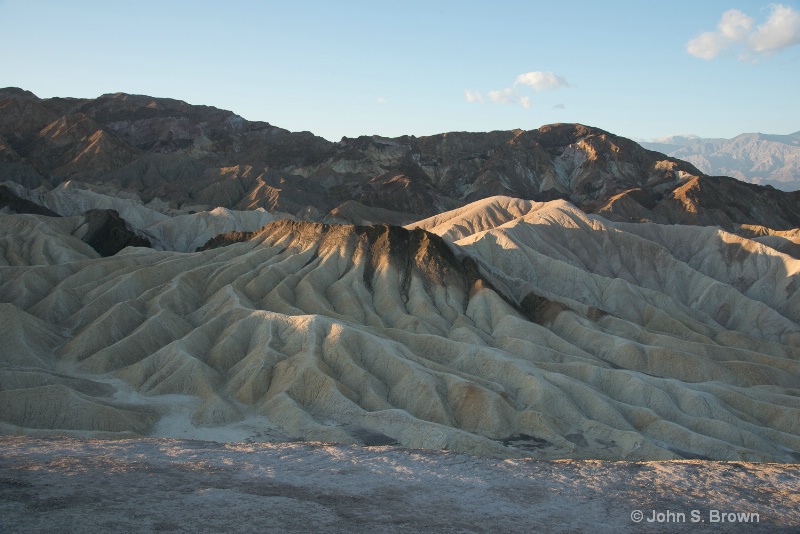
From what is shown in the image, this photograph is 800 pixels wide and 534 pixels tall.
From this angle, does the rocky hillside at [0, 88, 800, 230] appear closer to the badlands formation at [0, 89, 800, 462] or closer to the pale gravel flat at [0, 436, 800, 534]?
the badlands formation at [0, 89, 800, 462]

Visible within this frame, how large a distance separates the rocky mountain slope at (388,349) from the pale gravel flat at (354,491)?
2194cm

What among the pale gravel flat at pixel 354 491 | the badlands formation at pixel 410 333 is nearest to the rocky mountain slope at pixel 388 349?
the badlands formation at pixel 410 333

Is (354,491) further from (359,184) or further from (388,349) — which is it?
(359,184)

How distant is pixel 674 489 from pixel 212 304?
50574mm

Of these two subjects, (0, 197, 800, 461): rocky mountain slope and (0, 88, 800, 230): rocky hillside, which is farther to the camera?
(0, 88, 800, 230): rocky hillside

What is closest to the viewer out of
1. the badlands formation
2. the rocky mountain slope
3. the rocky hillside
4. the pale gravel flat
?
the pale gravel flat

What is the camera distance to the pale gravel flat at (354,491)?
1731cm

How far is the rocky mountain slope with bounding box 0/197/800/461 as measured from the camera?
157 ft

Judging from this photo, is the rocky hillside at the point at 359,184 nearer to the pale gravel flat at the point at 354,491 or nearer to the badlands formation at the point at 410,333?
the badlands formation at the point at 410,333

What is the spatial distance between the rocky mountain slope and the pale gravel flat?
21.9 meters

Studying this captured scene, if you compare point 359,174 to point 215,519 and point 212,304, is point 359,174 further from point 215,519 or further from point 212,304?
point 215,519

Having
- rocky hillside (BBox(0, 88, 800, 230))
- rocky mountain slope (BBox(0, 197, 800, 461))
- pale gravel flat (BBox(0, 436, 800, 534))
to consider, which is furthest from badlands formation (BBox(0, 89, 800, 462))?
rocky hillside (BBox(0, 88, 800, 230))

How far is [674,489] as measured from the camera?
67.0 feet

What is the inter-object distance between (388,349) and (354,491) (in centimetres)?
3580
